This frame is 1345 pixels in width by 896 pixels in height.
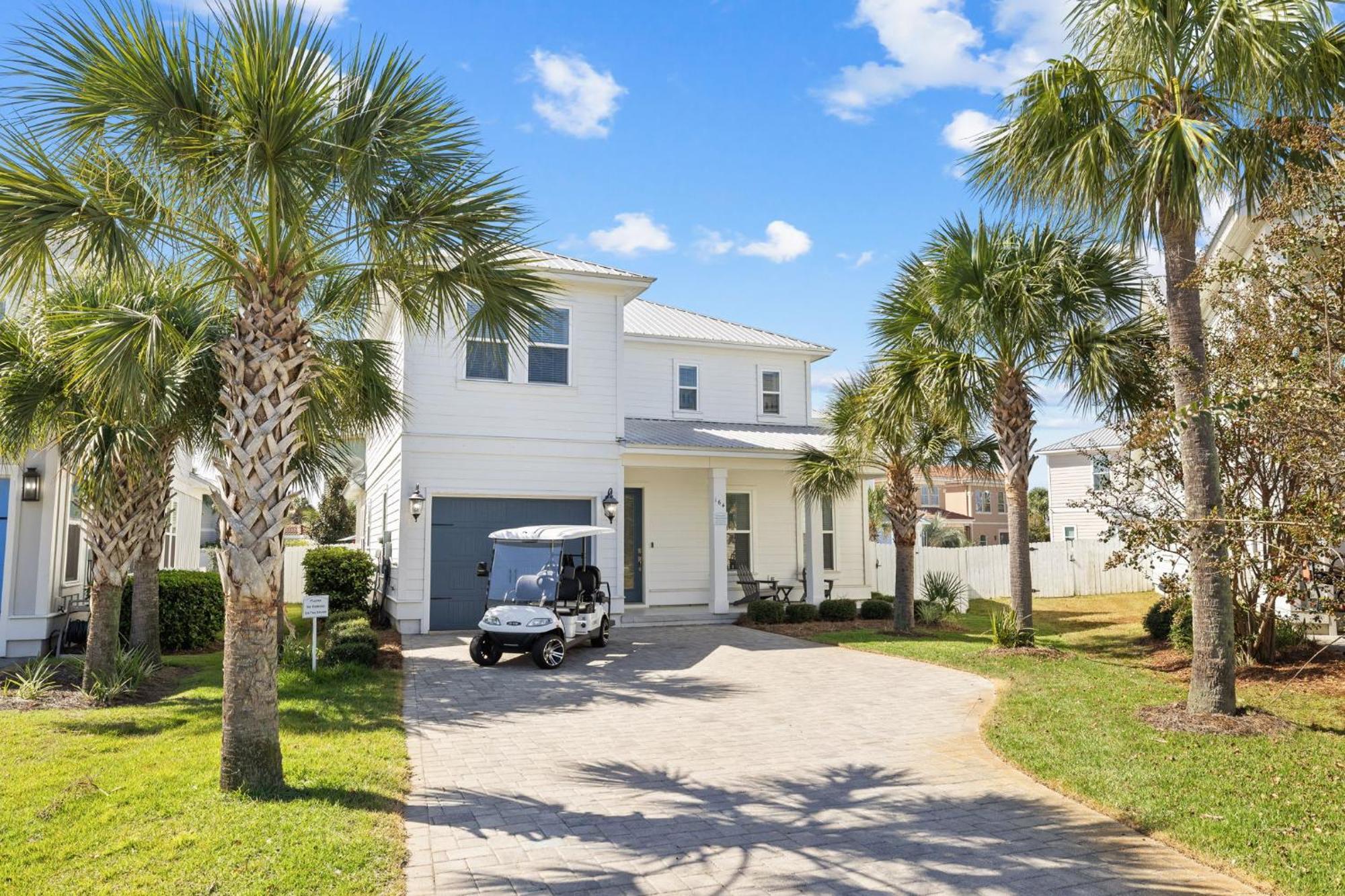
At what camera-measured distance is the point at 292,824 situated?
5.39m

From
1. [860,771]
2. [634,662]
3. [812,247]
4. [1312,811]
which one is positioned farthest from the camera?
[812,247]

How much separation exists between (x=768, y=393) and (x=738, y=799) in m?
16.4

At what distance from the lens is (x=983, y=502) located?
5541 centimetres

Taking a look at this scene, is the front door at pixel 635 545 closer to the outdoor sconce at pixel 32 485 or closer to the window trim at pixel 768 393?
the window trim at pixel 768 393

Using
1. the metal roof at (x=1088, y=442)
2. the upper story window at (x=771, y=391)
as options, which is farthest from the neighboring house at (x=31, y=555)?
the metal roof at (x=1088, y=442)

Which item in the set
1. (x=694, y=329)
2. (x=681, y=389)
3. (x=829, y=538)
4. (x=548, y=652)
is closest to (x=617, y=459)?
(x=681, y=389)

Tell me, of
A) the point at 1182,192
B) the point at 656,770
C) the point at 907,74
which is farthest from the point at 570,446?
the point at 1182,192

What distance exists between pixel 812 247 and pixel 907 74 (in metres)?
3.44

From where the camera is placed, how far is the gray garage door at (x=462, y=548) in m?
15.6

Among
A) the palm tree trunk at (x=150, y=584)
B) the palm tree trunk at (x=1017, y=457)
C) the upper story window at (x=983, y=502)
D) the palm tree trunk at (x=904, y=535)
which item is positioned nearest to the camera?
the palm tree trunk at (x=150, y=584)

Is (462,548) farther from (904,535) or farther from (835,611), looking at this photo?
(904,535)

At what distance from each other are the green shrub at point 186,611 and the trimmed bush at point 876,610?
40.9 feet

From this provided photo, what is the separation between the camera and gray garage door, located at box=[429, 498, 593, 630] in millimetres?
15648

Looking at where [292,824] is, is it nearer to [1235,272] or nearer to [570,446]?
[1235,272]
